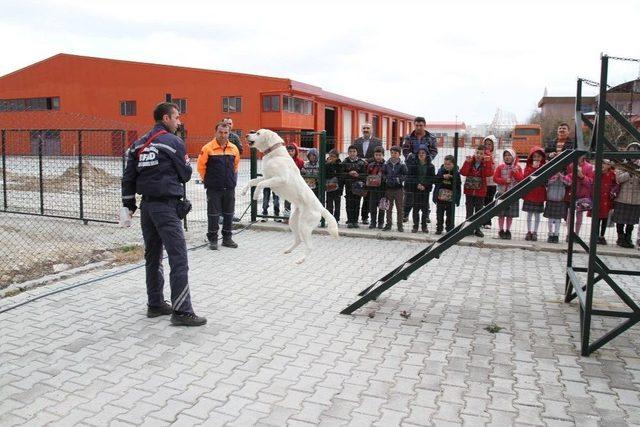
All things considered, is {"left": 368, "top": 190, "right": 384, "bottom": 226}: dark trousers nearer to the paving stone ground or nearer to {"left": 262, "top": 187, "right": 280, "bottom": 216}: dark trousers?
{"left": 262, "top": 187, "right": 280, "bottom": 216}: dark trousers

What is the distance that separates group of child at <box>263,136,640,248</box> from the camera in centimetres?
895

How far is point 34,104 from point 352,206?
3998 cm

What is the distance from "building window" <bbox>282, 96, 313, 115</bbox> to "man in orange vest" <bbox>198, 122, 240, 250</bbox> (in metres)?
27.9

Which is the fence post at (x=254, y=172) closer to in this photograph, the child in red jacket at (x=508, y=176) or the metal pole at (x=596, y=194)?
the child in red jacket at (x=508, y=176)

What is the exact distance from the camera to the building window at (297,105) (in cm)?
3638

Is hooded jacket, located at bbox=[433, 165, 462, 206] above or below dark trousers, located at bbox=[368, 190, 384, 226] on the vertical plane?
above

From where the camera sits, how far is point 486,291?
6660 millimetres

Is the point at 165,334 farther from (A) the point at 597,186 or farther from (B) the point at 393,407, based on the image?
(A) the point at 597,186

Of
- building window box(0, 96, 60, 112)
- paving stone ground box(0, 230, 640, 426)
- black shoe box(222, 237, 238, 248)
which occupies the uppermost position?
building window box(0, 96, 60, 112)

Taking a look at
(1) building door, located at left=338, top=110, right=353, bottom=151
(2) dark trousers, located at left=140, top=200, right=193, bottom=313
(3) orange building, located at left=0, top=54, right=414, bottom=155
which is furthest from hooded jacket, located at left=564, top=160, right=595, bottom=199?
(1) building door, located at left=338, top=110, right=353, bottom=151

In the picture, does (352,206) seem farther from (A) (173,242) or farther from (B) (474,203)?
(A) (173,242)

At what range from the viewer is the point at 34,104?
42.0 meters

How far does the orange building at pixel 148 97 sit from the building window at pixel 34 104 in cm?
7

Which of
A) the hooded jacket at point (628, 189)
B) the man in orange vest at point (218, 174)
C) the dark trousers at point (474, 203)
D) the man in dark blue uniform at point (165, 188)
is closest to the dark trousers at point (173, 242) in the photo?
the man in dark blue uniform at point (165, 188)
